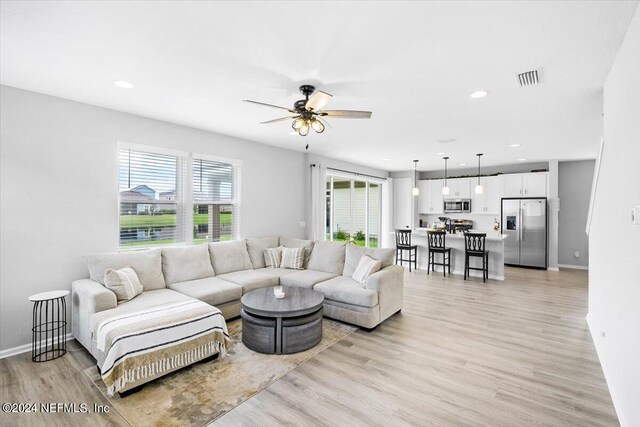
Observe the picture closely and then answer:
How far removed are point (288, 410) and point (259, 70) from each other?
2.76 metres

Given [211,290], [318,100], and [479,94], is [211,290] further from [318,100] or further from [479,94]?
[479,94]

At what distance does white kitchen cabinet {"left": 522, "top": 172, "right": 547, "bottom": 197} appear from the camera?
7.53 metres

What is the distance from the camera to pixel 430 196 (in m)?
9.49

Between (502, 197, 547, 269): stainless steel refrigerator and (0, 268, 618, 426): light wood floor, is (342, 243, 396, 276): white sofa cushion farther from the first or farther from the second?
(502, 197, 547, 269): stainless steel refrigerator

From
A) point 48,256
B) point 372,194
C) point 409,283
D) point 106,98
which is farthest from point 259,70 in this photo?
point 372,194

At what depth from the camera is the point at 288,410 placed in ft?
7.39

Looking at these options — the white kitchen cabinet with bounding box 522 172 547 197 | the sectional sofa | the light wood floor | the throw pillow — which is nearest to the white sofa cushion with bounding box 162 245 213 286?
the sectional sofa

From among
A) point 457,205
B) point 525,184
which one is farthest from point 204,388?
point 525,184

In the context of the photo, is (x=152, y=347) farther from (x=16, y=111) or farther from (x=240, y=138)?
(x=240, y=138)

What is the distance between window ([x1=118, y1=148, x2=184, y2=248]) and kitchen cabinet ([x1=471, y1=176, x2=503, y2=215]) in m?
7.66

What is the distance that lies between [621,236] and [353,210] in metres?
6.36

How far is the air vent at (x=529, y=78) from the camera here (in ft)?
8.78

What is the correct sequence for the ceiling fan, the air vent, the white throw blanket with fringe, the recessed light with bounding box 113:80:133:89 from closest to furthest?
the white throw blanket with fringe < the air vent < the ceiling fan < the recessed light with bounding box 113:80:133:89

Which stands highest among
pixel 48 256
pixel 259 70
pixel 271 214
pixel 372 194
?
pixel 259 70
